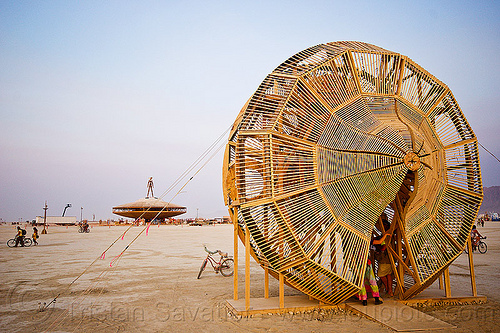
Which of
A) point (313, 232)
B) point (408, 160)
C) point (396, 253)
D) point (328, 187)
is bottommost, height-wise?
point (396, 253)

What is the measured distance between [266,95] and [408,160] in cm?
314

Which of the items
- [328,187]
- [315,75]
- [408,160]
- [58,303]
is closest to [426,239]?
[408,160]

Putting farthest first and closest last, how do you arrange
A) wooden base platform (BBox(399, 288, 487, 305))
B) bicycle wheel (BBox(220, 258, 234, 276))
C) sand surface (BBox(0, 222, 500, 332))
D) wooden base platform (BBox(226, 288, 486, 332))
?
bicycle wheel (BBox(220, 258, 234, 276))
wooden base platform (BBox(399, 288, 487, 305))
sand surface (BBox(0, 222, 500, 332))
wooden base platform (BBox(226, 288, 486, 332))

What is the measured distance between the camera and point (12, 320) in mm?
7414

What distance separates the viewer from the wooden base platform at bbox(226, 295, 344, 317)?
7.67 meters

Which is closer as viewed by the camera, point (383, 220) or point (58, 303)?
point (58, 303)

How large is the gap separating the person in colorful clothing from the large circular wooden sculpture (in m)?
0.43

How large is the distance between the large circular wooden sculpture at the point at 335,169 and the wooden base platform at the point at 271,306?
1.19 ft

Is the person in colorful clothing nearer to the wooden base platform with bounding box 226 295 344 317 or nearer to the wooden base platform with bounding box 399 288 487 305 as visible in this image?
the wooden base platform with bounding box 226 295 344 317

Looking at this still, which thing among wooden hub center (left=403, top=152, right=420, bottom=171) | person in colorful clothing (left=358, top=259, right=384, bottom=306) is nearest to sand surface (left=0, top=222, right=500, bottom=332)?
person in colorful clothing (left=358, top=259, right=384, bottom=306)

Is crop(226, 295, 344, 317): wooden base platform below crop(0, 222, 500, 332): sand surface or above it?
above

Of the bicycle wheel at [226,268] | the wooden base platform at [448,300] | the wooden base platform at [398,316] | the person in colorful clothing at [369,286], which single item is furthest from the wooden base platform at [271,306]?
the bicycle wheel at [226,268]

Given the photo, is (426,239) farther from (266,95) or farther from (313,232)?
(266,95)

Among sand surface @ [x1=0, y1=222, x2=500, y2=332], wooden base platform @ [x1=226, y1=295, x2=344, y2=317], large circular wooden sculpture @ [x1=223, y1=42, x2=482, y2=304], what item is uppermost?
large circular wooden sculpture @ [x1=223, y1=42, x2=482, y2=304]
